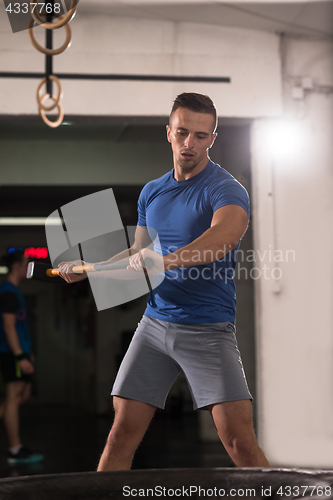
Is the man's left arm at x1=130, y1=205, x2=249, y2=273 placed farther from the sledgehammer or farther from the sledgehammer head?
the sledgehammer head

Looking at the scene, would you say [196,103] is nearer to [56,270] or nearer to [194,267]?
[194,267]

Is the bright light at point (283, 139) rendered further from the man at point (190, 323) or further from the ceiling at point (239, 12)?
the man at point (190, 323)

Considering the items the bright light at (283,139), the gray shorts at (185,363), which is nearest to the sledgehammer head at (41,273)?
the gray shorts at (185,363)

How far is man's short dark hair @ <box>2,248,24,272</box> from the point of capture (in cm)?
304

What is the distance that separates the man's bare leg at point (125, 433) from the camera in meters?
1.37

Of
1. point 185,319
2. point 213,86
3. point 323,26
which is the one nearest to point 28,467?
point 185,319

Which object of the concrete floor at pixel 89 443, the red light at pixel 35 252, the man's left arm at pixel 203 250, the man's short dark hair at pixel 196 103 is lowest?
the concrete floor at pixel 89 443

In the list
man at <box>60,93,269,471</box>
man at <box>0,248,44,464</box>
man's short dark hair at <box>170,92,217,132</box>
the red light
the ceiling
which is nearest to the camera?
man at <box>60,93,269,471</box>

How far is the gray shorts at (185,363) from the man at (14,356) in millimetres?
1652

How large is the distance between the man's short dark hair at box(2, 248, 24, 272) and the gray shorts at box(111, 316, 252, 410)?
1.77 m

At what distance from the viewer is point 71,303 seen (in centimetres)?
377

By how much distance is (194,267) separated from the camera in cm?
138

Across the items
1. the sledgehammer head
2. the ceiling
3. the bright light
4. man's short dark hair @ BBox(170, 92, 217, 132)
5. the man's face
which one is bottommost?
the sledgehammer head

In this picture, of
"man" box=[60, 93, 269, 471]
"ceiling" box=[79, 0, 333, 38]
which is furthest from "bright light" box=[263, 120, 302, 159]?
"man" box=[60, 93, 269, 471]
